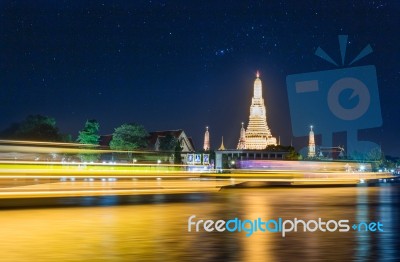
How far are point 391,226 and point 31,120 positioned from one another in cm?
6014

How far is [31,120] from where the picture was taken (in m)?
66.9

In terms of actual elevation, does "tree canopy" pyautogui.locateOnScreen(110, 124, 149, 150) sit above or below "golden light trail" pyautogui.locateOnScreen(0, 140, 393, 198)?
above

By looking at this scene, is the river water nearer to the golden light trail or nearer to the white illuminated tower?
the golden light trail

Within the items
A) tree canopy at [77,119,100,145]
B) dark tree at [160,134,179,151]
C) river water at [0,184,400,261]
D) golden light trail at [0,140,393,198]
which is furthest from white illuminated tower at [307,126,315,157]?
river water at [0,184,400,261]

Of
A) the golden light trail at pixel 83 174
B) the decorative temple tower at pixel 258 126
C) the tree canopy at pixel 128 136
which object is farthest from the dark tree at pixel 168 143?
the decorative temple tower at pixel 258 126

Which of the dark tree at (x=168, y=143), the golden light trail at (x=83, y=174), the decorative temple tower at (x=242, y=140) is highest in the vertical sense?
the decorative temple tower at (x=242, y=140)

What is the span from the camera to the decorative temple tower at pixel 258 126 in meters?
151

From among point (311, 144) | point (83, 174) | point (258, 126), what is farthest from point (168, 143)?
point (311, 144)

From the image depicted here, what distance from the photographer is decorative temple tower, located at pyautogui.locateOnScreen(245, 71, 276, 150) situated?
495ft

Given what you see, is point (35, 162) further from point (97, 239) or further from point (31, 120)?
point (31, 120)

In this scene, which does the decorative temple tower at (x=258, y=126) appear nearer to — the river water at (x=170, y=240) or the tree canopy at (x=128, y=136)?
the tree canopy at (x=128, y=136)

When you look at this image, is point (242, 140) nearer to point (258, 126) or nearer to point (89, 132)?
point (258, 126)

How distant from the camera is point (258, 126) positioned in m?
157

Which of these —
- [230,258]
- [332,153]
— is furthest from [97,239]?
[332,153]
